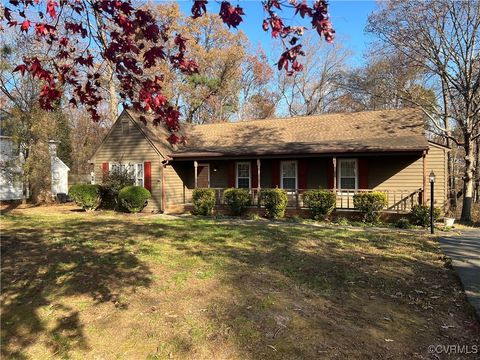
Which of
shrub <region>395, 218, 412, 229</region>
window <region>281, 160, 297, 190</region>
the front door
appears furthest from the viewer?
the front door

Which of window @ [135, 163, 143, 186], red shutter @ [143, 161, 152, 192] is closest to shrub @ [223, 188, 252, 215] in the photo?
red shutter @ [143, 161, 152, 192]

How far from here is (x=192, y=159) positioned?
1872 centimetres

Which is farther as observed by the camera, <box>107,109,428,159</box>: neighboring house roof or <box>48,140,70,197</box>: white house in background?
<box>48,140,70,197</box>: white house in background

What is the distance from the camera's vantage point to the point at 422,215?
13.5 metres

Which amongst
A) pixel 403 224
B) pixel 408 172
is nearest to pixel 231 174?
pixel 408 172

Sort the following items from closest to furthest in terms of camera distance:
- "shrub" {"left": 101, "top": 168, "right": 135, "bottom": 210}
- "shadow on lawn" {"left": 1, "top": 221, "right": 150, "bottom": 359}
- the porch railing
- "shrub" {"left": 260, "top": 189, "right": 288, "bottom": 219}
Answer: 1. "shadow on lawn" {"left": 1, "top": 221, "right": 150, "bottom": 359}
2. the porch railing
3. "shrub" {"left": 260, "top": 189, "right": 288, "bottom": 219}
4. "shrub" {"left": 101, "top": 168, "right": 135, "bottom": 210}

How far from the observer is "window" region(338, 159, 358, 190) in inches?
658

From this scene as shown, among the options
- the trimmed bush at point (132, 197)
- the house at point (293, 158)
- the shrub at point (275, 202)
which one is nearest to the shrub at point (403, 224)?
the house at point (293, 158)

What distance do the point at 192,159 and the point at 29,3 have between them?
15.6m

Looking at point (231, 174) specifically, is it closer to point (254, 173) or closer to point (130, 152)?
point (254, 173)

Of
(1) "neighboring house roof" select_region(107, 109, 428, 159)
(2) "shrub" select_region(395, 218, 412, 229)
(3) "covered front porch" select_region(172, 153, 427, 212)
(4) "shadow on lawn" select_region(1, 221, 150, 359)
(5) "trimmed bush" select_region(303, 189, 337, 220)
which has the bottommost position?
(2) "shrub" select_region(395, 218, 412, 229)

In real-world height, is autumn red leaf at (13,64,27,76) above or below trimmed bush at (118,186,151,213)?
above

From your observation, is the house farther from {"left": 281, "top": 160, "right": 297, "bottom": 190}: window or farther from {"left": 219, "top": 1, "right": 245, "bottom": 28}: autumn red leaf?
{"left": 219, "top": 1, "right": 245, "bottom": 28}: autumn red leaf

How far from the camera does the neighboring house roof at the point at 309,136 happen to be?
16.0 meters
